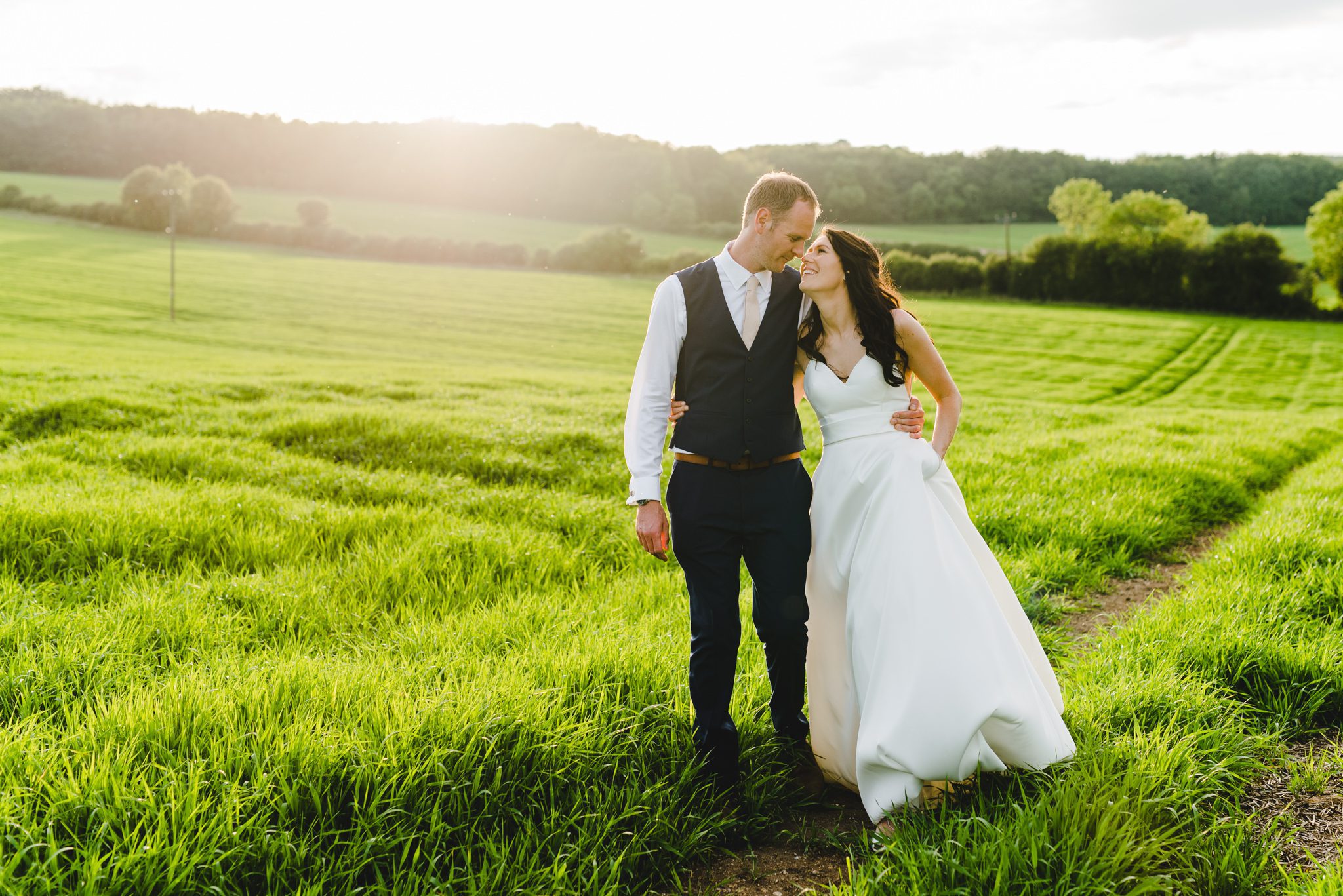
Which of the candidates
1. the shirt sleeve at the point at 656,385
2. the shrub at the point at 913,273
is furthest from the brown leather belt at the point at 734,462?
the shrub at the point at 913,273

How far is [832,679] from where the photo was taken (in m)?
3.96

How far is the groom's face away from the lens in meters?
3.93

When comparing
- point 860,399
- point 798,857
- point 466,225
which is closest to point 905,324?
point 860,399

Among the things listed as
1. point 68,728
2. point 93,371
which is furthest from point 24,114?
point 68,728

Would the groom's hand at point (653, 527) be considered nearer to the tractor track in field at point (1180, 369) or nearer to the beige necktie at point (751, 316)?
the beige necktie at point (751, 316)

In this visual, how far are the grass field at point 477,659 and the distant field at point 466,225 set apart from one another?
2344 inches

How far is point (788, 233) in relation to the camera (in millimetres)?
3924

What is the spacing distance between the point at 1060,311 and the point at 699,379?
56264mm

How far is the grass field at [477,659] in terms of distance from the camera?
2986mm

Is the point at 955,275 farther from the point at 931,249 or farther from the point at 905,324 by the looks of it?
the point at 905,324

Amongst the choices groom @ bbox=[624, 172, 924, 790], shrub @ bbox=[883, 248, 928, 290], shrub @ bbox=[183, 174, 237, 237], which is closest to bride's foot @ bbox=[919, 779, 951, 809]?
groom @ bbox=[624, 172, 924, 790]

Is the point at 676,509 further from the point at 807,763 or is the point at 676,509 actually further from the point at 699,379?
the point at 807,763

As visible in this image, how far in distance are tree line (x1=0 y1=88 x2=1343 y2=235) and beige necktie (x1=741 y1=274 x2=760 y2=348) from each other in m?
67.9

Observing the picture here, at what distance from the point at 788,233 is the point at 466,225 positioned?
78.2m
